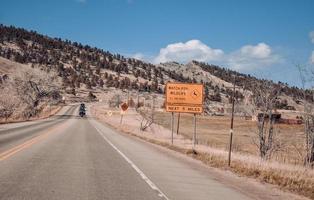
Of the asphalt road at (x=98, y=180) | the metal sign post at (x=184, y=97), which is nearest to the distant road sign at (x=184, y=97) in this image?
the metal sign post at (x=184, y=97)

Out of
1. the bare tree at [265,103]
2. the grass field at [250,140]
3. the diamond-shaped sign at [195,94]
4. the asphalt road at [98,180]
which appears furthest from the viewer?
the grass field at [250,140]

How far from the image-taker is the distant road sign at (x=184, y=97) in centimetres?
2886

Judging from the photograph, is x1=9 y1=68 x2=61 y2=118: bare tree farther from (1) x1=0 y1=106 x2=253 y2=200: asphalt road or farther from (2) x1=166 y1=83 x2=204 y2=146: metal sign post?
(1) x1=0 y1=106 x2=253 y2=200: asphalt road

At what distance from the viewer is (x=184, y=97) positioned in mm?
29312

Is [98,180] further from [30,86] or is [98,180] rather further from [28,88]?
[30,86]

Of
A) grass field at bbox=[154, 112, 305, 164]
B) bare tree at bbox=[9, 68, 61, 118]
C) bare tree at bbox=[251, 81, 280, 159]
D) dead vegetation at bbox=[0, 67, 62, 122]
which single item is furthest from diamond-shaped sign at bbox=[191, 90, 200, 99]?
bare tree at bbox=[9, 68, 61, 118]

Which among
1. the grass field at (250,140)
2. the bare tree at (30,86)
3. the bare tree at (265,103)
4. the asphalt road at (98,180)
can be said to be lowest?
the grass field at (250,140)

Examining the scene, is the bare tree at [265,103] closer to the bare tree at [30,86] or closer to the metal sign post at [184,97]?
the metal sign post at [184,97]

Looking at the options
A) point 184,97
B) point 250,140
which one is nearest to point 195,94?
point 184,97

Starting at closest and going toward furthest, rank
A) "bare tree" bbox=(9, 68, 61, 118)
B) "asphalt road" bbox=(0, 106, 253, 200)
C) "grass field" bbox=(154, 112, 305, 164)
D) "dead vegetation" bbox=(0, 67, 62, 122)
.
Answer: "asphalt road" bbox=(0, 106, 253, 200), "grass field" bbox=(154, 112, 305, 164), "dead vegetation" bbox=(0, 67, 62, 122), "bare tree" bbox=(9, 68, 61, 118)

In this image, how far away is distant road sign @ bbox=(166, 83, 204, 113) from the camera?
2886 centimetres

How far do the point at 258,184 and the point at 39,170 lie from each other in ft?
19.7

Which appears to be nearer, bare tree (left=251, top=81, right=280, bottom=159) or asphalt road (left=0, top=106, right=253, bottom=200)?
asphalt road (left=0, top=106, right=253, bottom=200)

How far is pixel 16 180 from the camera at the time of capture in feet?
34.0
